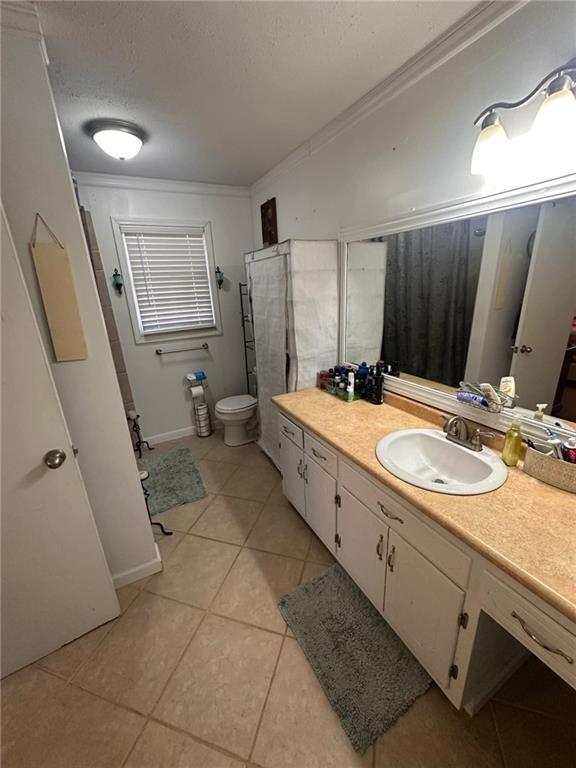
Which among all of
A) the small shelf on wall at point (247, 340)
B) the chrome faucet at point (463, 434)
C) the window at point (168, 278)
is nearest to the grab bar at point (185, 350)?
the window at point (168, 278)

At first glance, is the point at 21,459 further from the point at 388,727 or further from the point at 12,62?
the point at 388,727

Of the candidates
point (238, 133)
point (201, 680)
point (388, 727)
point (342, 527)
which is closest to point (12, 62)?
point (238, 133)

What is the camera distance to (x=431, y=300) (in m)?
1.53

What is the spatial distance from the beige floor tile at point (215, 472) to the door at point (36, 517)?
104 cm

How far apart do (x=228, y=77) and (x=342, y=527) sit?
216 centimetres

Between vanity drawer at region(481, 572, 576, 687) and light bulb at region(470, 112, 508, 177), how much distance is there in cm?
134

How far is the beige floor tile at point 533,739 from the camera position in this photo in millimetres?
972

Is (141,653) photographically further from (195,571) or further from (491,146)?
(491,146)

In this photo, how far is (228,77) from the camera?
53.4 inches

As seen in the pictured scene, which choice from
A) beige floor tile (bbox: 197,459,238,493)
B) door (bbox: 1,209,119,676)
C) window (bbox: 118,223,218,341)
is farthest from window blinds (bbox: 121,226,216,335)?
door (bbox: 1,209,119,676)

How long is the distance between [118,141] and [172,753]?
281cm

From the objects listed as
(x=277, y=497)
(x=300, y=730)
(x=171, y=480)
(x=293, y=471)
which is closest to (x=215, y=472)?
(x=171, y=480)

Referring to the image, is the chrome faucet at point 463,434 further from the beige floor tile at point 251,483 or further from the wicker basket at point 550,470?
the beige floor tile at point 251,483

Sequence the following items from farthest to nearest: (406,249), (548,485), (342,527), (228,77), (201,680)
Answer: (406,249) → (342,527) → (228,77) → (201,680) → (548,485)
